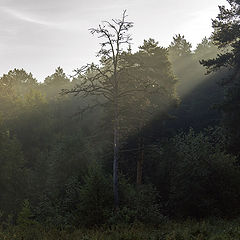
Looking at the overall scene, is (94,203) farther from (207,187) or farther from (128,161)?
(128,161)

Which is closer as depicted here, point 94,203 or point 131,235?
point 131,235

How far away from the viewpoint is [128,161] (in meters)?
29.5

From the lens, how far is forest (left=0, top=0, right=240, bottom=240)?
14523mm

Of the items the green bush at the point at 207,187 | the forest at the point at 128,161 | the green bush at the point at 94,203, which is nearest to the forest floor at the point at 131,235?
the forest at the point at 128,161

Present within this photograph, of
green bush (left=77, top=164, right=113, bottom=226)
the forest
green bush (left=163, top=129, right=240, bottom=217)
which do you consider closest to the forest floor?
the forest

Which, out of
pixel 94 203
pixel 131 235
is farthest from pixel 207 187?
pixel 131 235

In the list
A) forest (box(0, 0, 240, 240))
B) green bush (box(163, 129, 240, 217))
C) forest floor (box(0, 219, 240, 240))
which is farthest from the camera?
green bush (box(163, 129, 240, 217))

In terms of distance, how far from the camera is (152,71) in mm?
31188

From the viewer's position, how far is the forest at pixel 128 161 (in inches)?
572

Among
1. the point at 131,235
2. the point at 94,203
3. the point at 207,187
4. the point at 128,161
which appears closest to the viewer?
the point at 131,235

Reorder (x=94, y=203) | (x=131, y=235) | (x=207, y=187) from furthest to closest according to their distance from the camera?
1. (x=207, y=187)
2. (x=94, y=203)
3. (x=131, y=235)

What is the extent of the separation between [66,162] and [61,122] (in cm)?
1946

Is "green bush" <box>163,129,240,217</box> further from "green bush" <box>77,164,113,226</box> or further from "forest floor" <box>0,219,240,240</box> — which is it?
"green bush" <box>77,164,113,226</box>

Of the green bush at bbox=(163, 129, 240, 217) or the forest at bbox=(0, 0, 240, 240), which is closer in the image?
the forest at bbox=(0, 0, 240, 240)
